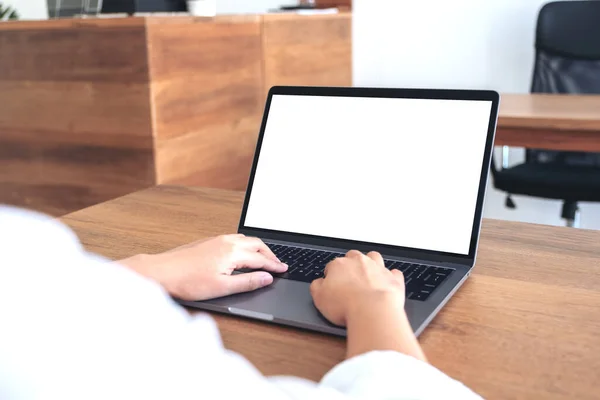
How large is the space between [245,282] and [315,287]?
0.08 metres

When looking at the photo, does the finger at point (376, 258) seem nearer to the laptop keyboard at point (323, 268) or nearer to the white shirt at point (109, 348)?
the laptop keyboard at point (323, 268)

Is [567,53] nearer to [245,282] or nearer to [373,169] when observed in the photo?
[373,169]

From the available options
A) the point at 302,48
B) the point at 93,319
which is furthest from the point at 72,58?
the point at 93,319

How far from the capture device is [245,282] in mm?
714

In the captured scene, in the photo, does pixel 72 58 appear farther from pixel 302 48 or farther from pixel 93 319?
pixel 93 319

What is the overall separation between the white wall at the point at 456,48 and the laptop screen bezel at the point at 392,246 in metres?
2.36

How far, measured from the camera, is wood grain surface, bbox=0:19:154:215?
6.90 feet

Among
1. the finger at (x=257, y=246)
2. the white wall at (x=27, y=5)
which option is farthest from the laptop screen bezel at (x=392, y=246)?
the white wall at (x=27, y=5)

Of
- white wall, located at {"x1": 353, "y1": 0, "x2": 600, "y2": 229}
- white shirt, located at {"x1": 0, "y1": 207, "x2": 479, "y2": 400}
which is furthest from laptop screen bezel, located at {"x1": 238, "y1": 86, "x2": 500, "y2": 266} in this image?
white wall, located at {"x1": 353, "y1": 0, "x2": 600, "y2": 229}

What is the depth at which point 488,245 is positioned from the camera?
0.88m

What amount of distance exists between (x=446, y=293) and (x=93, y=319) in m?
0.40

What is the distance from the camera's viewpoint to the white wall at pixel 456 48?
303cm

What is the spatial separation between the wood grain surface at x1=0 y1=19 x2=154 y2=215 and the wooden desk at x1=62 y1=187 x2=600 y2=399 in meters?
1.20

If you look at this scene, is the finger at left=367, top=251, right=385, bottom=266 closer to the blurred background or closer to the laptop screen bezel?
the laptop screen bezel
